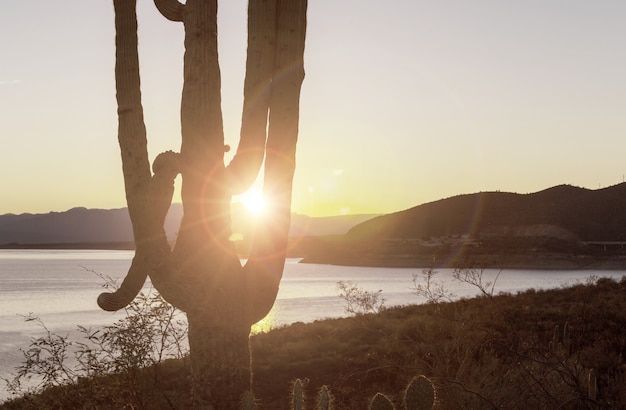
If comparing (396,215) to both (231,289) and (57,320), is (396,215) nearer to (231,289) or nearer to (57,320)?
(57,320)

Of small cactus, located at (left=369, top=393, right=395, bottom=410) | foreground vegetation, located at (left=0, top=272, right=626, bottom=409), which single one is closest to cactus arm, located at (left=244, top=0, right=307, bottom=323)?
foreground vegetation, located at (left=0, top=272, right=626, bottom=409)

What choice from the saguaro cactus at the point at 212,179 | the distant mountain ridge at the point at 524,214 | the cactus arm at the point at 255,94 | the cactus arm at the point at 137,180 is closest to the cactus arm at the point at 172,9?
the saguaro cactus at the point at 212,179

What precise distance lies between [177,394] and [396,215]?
140776 millimetres

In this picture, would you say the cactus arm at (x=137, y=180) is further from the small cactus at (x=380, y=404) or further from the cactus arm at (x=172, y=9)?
the small cactus at (x=380, y=404)

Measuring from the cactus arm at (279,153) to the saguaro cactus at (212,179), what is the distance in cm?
1

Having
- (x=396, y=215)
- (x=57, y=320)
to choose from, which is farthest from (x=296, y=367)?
(x=396, y=215)

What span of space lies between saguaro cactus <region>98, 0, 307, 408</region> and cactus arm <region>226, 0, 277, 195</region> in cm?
1

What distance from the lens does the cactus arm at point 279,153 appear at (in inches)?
267

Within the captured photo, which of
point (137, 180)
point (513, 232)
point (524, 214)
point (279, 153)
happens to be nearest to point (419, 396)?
point (279, 153)

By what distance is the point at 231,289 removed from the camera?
262 inches

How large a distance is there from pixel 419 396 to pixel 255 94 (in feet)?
11.1

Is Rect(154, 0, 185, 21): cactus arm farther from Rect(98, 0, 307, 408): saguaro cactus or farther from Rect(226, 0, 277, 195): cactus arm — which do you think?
Rect(226, 0, 277, 195): cactus arm

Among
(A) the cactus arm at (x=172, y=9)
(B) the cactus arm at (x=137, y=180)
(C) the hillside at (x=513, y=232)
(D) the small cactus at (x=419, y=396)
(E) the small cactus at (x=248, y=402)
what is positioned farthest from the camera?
(C) the hillside at (x=513, y=232)

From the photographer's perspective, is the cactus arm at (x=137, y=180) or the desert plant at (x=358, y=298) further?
the desert plant at (x=358, y=298)
